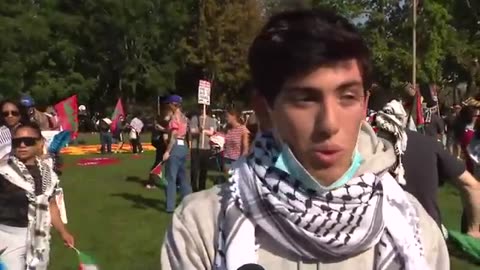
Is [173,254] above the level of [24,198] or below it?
above

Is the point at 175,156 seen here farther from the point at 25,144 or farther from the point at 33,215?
the point at 33,215

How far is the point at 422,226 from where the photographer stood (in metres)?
2.27

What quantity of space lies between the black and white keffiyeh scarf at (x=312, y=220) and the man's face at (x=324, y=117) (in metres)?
0.06

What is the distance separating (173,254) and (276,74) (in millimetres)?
480

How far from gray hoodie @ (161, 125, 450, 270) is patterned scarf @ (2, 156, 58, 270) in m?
5.10

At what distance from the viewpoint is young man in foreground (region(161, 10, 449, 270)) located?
2.13 meters

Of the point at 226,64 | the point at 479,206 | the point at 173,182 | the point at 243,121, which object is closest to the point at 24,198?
the point at 479,206

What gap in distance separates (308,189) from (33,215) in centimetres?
534

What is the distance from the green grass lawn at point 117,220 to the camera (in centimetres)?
1004

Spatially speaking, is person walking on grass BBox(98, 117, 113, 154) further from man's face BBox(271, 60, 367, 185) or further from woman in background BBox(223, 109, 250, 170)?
man's face BBox(271, 60, 367, 185)

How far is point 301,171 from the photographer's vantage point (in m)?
2.14

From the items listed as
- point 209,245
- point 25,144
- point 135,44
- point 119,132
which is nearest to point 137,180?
point 25,144

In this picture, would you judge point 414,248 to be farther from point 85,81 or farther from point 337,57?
point 85,81

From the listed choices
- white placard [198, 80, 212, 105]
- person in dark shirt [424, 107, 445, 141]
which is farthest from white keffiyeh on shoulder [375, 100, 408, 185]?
white placard [198, 80, 212, 105]
